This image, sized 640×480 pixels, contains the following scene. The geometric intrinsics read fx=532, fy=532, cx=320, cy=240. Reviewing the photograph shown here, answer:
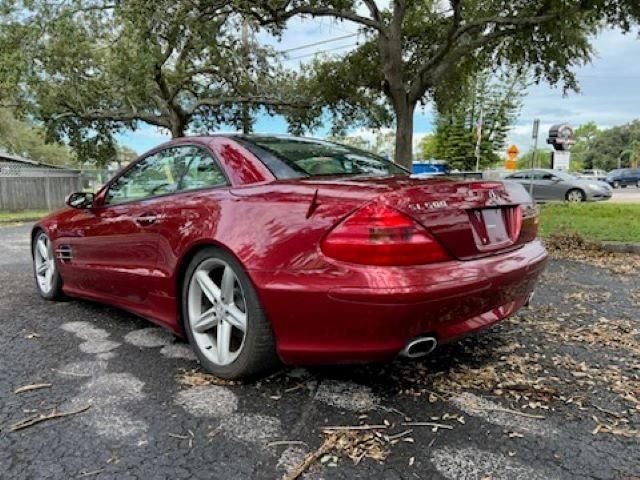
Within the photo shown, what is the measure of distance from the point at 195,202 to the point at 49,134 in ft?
62.4

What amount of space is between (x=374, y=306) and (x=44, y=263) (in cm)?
369

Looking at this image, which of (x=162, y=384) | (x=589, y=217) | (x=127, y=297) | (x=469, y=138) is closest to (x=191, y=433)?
(x=162, y=384)

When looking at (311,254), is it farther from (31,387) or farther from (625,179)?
(625,179)

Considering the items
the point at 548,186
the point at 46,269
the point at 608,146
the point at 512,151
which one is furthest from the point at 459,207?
the point at 608,146

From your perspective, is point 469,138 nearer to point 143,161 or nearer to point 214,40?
point 214,40

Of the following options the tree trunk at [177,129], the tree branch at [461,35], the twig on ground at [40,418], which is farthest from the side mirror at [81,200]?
the tree trunk at [177,129]

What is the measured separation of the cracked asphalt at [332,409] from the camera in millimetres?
2025

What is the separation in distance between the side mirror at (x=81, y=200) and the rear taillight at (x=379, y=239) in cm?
Result: 255

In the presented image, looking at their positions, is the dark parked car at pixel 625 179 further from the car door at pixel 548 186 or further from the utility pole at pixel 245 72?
the utility pole at pixel 245 72

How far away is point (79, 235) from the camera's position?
4.09 metres

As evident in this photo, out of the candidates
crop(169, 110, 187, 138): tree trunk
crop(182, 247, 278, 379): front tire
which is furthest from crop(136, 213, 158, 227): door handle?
crop(169, 110, 187, 138): tree trunk

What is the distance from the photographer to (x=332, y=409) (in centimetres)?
248

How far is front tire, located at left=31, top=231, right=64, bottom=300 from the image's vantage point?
14.9 ft

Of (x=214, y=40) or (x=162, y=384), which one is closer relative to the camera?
(x=162, y=384)
